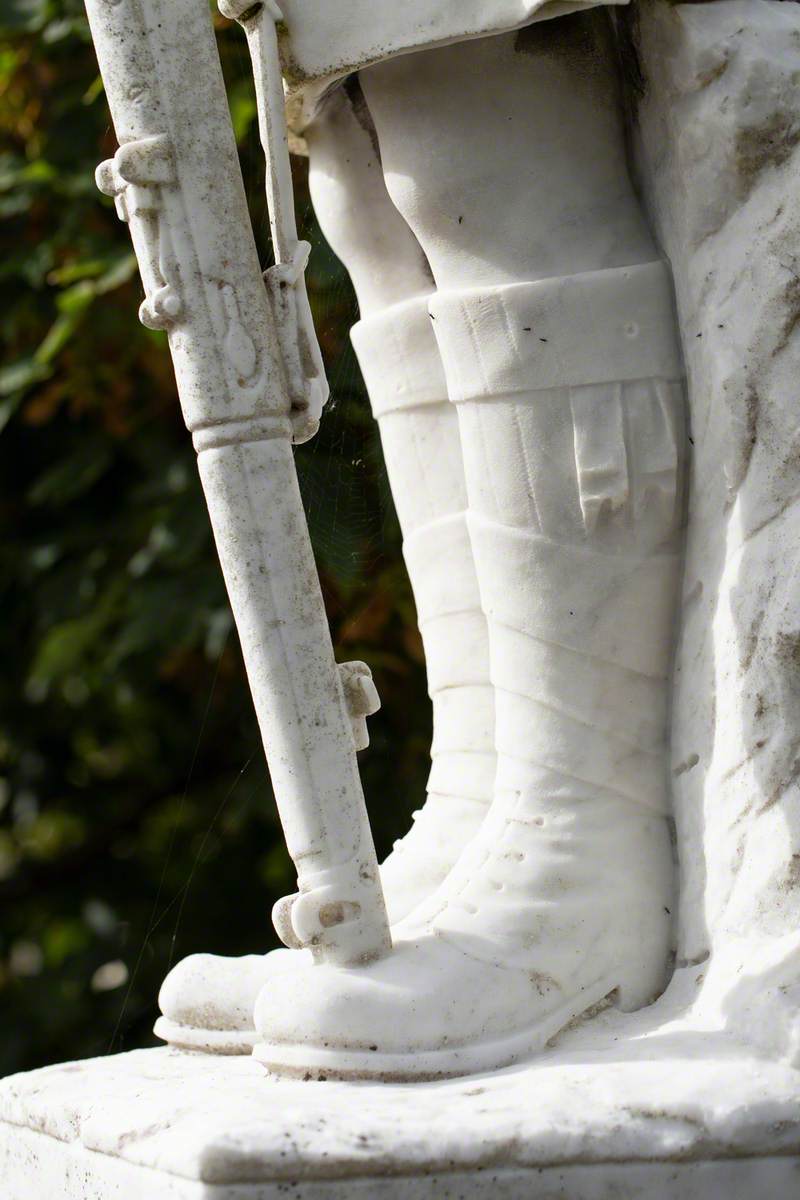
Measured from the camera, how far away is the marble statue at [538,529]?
1.26 metres

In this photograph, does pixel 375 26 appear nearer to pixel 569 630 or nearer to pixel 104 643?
pixel 569 630

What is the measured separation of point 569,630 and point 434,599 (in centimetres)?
22

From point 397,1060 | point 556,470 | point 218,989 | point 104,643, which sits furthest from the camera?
point 104,643

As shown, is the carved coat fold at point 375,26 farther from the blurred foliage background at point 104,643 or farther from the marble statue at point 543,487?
the blurred foliage background at point 104,643

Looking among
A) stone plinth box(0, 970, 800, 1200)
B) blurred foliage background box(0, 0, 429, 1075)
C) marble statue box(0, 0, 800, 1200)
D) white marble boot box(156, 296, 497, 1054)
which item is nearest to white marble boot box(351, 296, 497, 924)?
white marble boot box(156, 296, 497, 1054)

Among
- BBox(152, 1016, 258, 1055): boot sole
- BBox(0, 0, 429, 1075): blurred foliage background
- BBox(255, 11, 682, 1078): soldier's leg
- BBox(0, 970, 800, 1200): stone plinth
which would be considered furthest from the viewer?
BBox(0, 0, 429, 1075): blurred foliage background

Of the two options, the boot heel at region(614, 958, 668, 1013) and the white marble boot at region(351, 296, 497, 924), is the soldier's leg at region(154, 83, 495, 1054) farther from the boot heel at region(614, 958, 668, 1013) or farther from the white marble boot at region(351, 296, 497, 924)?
the boot heel at region(614, 958, 668, 1013)

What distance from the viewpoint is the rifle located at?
50.0 inches

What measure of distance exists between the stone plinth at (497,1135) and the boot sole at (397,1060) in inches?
0.5

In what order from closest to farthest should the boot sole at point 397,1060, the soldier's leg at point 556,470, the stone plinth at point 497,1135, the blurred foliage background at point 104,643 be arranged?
the stone plinth at point 497,1135 < the boot sole at point 397,1060 < the soldier's leg at point 556,470 < the blurred foliage background at point 104,643

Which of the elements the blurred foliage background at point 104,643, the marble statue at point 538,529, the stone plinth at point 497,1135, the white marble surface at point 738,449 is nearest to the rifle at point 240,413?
the marble statue at point 538,529

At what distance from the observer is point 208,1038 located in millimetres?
1470

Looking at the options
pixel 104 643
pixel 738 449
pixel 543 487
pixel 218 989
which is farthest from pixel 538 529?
pixel 104 643

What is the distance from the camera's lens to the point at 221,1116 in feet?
3.70
